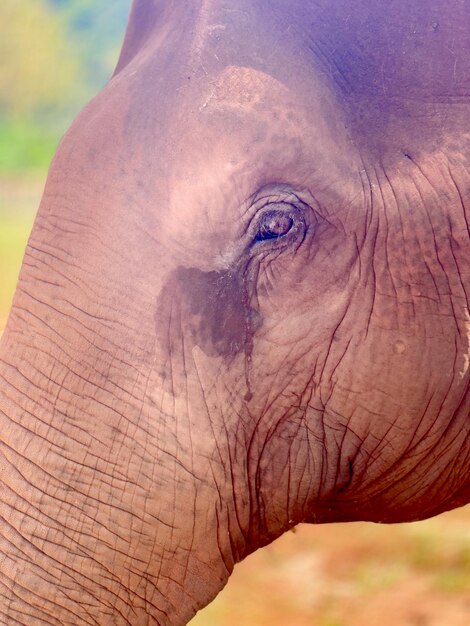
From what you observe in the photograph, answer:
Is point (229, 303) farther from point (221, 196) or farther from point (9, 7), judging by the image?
point (9, 7)

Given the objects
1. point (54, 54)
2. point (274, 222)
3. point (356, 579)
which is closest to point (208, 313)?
point (274, 222)

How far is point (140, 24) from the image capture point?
9.05 feet

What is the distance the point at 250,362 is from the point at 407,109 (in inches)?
29.6

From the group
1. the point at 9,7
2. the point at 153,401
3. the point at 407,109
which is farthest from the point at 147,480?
the point at 9,7

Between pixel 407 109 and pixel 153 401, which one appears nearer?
pixel 153 401

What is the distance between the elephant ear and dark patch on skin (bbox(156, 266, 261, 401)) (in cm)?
83

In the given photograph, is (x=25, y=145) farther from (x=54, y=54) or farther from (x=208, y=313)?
(x=208, y=313)

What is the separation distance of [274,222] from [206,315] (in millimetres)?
288

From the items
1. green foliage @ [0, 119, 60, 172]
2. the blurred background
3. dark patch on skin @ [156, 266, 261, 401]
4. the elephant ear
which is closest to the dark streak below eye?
dark patch on skin @ [156, 266, 261, 401]

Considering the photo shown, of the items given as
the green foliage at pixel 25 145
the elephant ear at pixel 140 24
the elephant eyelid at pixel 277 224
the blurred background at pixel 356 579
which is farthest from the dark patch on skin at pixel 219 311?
the green foliage at pixel 25 145

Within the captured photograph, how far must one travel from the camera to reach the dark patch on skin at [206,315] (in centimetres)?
219

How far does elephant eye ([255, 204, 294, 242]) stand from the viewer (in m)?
2.27

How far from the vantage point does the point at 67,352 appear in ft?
7.16

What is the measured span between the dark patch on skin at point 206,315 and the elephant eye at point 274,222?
0.10m
